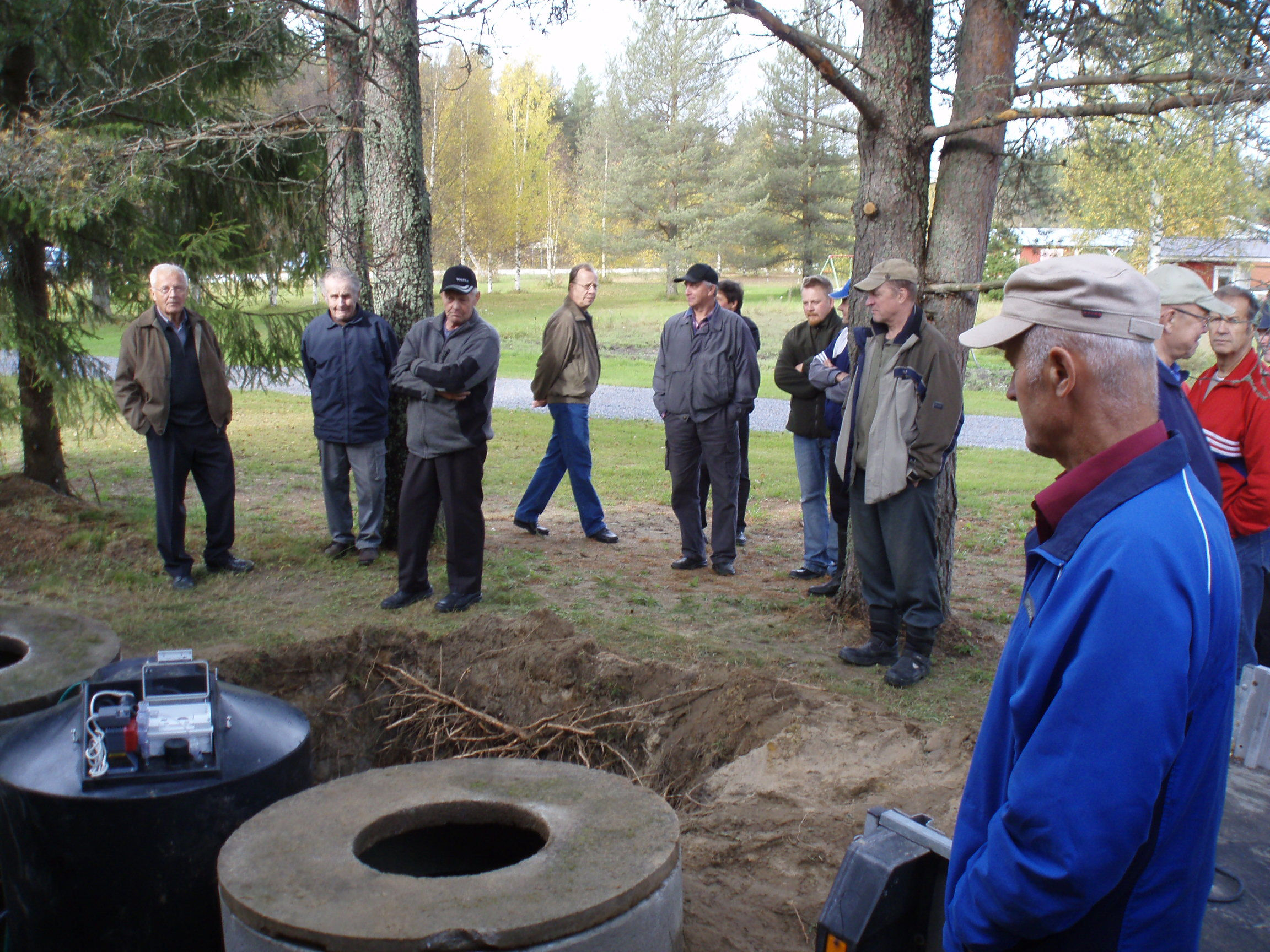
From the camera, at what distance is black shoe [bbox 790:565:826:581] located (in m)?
7.18

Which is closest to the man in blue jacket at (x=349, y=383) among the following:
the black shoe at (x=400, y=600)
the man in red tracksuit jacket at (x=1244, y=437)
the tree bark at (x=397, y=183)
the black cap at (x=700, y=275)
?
the tree bark at (x=397, y=183)

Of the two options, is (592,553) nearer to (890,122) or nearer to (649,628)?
(649,628)

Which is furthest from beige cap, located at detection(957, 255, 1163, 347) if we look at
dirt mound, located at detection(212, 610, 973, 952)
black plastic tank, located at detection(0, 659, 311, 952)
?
black plastic tank, located at detection(0, 659, 311, 952)

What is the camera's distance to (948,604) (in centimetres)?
614

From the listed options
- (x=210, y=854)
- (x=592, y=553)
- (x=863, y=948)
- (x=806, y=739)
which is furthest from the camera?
(x=592, y=553)

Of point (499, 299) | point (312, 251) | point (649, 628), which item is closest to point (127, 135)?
point (312, 251)

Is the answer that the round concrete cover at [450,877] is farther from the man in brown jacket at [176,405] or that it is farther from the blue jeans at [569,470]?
the blue jeans at [569,470]

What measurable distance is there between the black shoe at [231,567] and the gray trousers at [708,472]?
3.03 meters

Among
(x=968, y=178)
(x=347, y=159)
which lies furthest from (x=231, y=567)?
(x=968, y=178)

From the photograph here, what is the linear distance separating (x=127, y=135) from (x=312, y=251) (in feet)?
5.69

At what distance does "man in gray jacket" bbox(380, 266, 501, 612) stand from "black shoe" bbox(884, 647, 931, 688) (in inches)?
102

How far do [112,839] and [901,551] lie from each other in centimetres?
366

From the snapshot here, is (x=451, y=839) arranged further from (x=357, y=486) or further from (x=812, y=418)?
(x=812, y=418)

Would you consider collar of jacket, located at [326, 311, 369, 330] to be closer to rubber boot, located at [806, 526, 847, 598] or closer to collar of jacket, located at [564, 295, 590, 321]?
collar of jacket, located at [564, 295, 590, 321]
